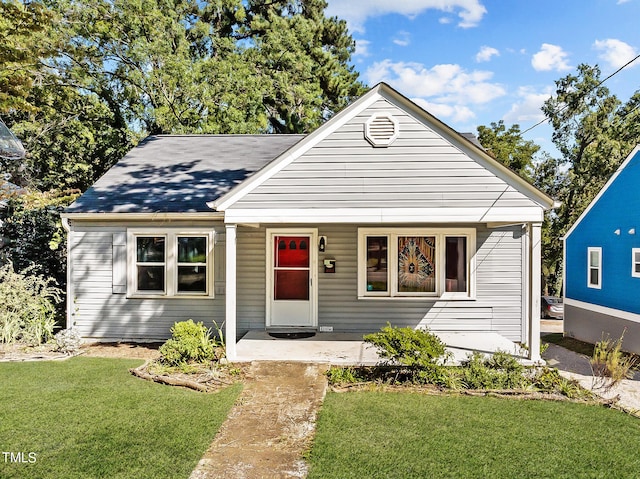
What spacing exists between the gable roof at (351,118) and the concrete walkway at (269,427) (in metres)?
3.00

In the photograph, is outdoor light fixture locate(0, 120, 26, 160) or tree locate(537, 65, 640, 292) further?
tree locate(537, 65, 640, 292)

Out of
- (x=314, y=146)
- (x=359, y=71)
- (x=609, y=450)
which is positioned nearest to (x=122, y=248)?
(x=314, y=146)

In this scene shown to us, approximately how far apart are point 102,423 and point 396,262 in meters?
6.20

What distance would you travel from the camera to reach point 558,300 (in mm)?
18297

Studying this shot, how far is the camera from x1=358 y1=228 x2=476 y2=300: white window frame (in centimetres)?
909

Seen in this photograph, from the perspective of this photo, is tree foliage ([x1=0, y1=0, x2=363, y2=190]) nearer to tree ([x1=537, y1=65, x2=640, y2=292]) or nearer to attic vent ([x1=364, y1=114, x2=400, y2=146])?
attic vent ([x1=364, y1=114, x2=400, y2=146])

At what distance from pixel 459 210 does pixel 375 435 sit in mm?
3967

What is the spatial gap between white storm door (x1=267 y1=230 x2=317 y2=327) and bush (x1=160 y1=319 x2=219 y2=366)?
7.17ft

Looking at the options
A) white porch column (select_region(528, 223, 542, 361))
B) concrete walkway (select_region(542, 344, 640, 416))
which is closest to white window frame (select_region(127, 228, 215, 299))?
white porch column (select_region(528, 223, 542, 361))

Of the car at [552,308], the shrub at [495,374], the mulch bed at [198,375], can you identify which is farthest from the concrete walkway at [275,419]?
the car at [552,308]

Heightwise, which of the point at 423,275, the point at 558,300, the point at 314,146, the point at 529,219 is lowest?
the point at 558,300

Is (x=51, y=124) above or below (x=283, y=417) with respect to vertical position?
above

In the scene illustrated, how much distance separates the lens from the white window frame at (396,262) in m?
9.09

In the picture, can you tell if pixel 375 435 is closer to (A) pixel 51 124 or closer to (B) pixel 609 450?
(B) pixel 609 450
